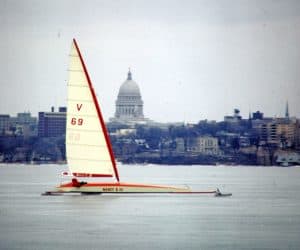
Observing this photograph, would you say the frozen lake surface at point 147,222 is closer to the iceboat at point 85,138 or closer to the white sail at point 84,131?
the iceboat at point 85,138

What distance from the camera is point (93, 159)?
80875mm

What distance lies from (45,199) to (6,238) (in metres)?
27.0

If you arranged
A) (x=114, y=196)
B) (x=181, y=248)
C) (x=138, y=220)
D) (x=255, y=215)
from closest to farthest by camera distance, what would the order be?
(x=181, y=248) → (x=138, y=220) → (x=255, y=215) → (x=114, y=196)

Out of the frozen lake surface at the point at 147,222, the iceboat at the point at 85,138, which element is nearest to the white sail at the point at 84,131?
the iceboat at the point at 85,138

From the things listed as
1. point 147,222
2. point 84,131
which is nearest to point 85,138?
point 84,131

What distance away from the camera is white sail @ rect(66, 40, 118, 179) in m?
80.2

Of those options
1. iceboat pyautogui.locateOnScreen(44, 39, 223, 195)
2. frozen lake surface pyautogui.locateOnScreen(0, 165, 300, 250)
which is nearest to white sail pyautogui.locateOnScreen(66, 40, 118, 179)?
iceboat pyautogui.locateOnScreen(44, 39, 223, 195)

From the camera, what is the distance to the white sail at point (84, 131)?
80.2 m

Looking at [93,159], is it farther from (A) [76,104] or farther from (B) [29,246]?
(B) [29,246]

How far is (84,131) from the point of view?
8069 centimetres

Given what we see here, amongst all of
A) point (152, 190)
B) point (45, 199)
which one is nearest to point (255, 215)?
point (152, 190)

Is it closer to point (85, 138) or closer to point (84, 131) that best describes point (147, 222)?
point (85, 138)

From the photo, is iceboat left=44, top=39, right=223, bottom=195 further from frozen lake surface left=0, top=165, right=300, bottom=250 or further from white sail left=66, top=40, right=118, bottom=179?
frozen lake surface left=0, top=165, right=300, bottom=250

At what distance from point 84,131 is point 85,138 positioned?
16.2 inches
